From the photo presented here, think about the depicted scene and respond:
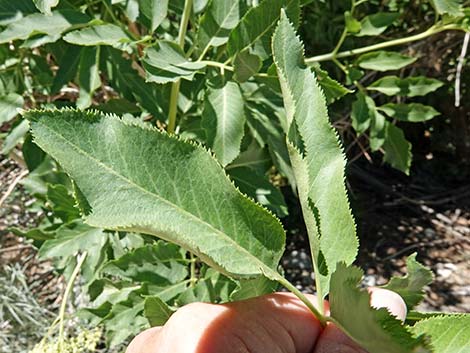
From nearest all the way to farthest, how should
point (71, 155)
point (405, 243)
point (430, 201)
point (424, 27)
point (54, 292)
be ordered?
point (71, 155) → point (424, 27) → point (54, 292) → point (405, 243) → point (430, 201)

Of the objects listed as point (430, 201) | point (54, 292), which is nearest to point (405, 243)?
point (430, 201)

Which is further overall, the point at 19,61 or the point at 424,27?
the point at 424,27

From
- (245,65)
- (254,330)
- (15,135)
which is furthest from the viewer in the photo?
(15,135)

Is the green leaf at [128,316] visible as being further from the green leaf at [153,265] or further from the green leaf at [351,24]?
the green leaf at [351,24]

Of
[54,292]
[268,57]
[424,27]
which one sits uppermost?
[268,57]

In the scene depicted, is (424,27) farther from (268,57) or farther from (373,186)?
(268,57)

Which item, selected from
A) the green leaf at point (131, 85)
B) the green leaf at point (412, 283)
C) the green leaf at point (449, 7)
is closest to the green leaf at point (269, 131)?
the green leaf at point (131, 85)

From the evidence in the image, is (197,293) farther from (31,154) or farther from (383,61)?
(383,61)

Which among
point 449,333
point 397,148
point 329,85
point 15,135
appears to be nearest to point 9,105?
point 15,135
